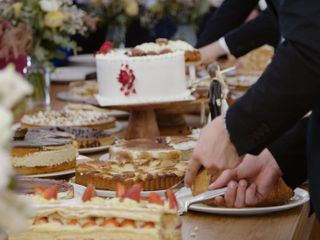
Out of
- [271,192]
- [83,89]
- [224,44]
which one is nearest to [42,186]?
[271,192]

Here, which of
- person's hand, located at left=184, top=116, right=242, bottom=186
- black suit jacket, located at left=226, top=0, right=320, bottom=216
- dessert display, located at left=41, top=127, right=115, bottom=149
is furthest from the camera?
dessert display, located at left=41, top=127, right=115, bottom=149

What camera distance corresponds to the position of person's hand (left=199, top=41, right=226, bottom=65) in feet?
14.2

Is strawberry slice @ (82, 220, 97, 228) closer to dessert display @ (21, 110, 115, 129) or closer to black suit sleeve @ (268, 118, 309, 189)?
black suit sleeve @ (268, 118, 309, 189)

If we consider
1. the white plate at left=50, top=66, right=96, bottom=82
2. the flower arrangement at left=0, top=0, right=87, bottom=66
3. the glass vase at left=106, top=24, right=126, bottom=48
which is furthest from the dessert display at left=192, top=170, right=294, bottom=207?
the glass vase at left=106, top=24, right=126, bottom=48

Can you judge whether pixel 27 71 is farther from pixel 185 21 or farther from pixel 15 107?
pixel 15 107

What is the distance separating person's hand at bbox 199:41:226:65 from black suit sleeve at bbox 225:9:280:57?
5cm

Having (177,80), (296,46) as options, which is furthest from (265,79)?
(177,80)

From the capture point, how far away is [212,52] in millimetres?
4332

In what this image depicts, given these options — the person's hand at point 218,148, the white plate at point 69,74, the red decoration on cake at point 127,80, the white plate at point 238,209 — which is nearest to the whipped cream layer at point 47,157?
the white plate at point 238,209

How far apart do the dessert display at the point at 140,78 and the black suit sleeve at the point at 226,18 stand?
1.56m

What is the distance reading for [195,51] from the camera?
375cm

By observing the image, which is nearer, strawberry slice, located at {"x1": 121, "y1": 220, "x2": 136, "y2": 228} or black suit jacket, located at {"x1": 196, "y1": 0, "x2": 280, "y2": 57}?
strawberry slice, located at {"x1": 121, "y1": 220, "x2": 136, "y2": 228}

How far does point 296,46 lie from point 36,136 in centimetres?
118

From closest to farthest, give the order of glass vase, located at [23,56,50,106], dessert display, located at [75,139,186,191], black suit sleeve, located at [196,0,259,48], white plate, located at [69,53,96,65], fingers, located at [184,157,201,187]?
fingers, located at [184,157,201,187] < dessert display, located at [75,139,186,191] < glass vase, located at [23,56,50,106] < black suit sleeve, located at [196,0,259,48] < white plate, located at [69,53,96,65]
